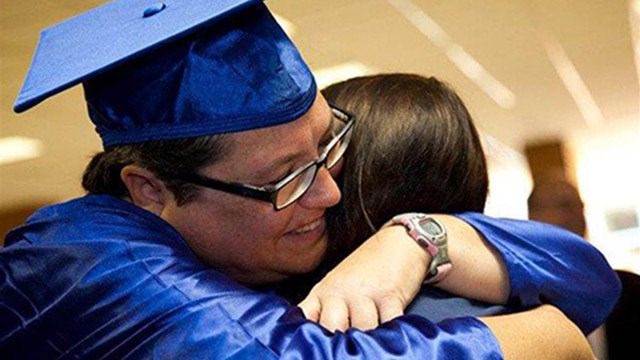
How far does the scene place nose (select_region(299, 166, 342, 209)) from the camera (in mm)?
1356

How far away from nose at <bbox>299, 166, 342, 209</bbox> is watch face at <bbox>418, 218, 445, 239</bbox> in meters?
0.12

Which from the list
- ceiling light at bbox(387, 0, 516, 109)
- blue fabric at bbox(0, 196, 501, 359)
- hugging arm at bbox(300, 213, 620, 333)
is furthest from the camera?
ceiling light at bbox(387, 0, 516, 109)

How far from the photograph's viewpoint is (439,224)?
1336 mm

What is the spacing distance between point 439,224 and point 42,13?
434 centimetres

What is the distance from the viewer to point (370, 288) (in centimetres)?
124

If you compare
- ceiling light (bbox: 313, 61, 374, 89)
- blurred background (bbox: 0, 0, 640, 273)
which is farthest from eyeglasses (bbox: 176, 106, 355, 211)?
ceiling light (bbox: 313, 61, 374, 89)

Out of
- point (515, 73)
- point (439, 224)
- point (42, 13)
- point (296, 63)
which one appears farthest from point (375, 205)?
point (515, 73)

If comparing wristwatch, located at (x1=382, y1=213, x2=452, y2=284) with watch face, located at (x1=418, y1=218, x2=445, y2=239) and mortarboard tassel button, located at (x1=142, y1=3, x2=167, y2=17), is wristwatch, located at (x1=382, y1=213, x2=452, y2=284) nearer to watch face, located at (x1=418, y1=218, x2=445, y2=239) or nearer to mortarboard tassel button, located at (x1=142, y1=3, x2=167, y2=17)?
watch face, located at (x1=418, y1=218, x2=445, y2=239)

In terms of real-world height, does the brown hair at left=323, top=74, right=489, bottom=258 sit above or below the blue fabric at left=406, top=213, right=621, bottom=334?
above

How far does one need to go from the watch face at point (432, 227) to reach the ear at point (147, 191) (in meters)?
0.35

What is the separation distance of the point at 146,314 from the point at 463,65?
20.8ft

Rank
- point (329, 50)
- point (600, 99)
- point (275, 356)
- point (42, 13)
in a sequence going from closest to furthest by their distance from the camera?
1. point (275, 356)
2. point (42, 13)
3. point (329, 50)
4. point (600, 99)

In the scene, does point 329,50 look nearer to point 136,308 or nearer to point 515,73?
point 515,73

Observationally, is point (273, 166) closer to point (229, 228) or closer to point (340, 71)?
point (229, 228)
